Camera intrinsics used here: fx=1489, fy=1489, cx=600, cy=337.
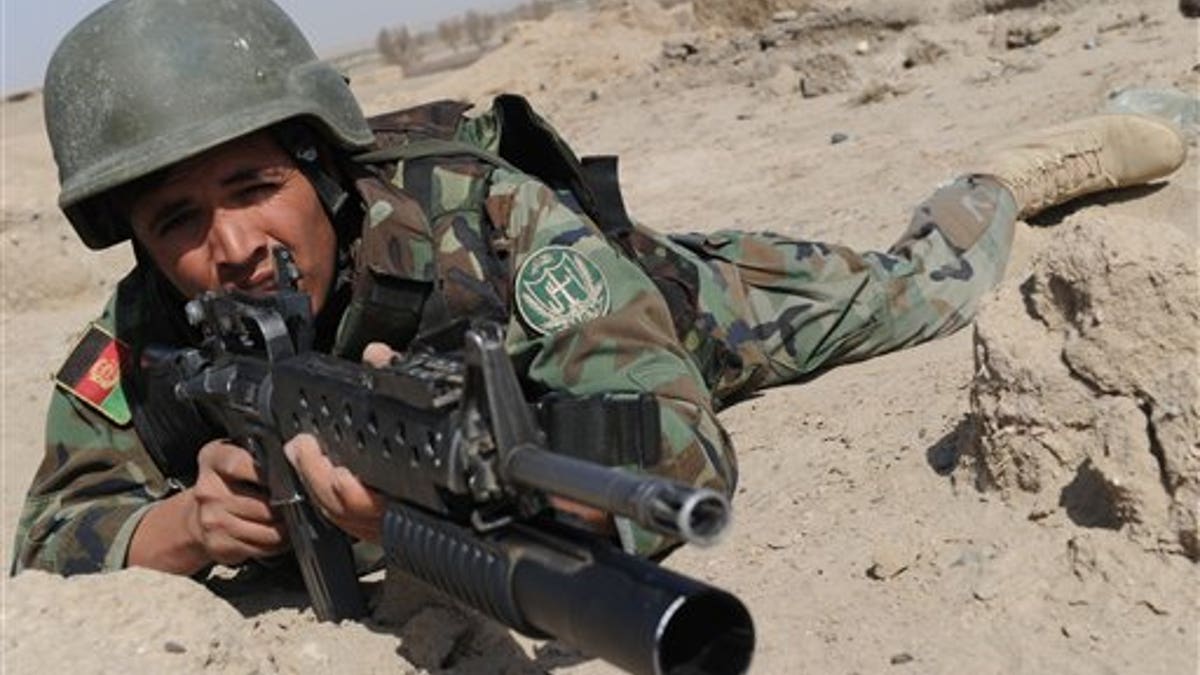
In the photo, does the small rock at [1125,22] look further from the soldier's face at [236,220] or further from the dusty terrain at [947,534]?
the soldier's face at [236,220]

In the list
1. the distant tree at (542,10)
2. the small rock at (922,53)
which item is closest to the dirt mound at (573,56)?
the small rock at (922,53)

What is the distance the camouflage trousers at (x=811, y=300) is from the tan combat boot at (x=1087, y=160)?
1.33ft

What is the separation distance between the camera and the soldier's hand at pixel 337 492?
6.73 feet

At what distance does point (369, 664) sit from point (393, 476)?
45cm

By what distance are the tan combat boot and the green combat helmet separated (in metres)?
2.31

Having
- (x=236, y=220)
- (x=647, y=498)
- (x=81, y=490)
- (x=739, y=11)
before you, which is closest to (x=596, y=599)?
(x=647, y=498)

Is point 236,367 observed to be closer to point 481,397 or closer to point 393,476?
point 393,476

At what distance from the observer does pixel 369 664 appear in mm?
2219

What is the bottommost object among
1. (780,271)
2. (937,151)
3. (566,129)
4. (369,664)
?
(566,129)

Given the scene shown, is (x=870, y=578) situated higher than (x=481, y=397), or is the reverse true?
(x=481, y=397)

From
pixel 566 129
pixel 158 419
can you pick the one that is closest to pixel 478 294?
pixel 158 419

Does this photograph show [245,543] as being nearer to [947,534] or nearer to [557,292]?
[557,292]

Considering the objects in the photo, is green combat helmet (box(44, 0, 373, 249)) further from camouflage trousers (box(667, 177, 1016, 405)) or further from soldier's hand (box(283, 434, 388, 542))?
camouflage trousers (box(667, 177, 1016, 405))

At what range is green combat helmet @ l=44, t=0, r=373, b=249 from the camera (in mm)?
2658
